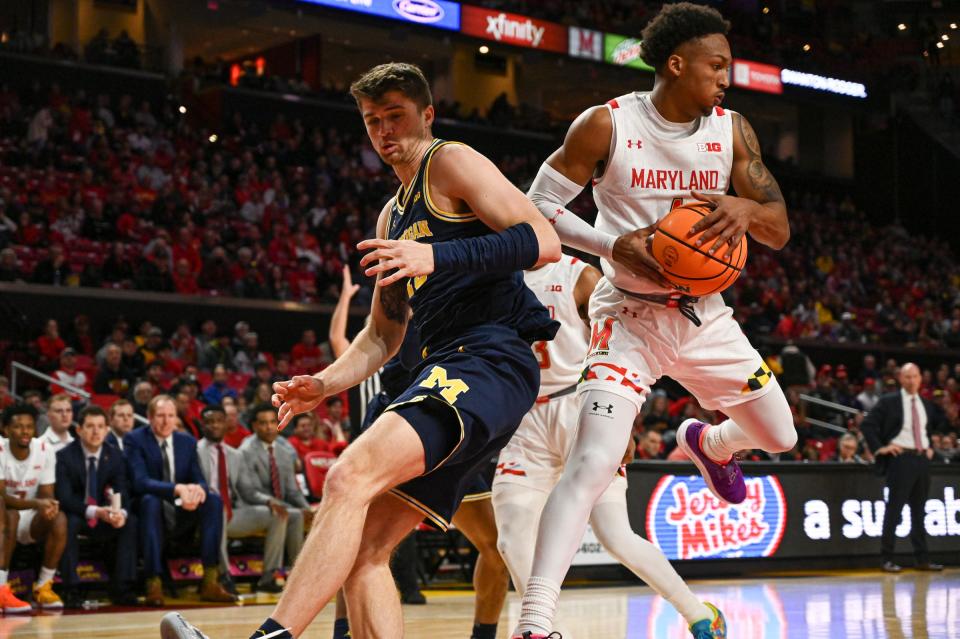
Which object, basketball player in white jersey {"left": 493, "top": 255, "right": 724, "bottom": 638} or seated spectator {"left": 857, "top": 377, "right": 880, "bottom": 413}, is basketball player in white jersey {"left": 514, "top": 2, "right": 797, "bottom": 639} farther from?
seated spectator {"left": 857, "top": 377, "right": 880, "bottom": 413}

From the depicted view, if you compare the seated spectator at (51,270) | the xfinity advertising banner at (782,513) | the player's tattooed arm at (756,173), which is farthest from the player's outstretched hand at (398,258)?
the seated spectator at (51,270)

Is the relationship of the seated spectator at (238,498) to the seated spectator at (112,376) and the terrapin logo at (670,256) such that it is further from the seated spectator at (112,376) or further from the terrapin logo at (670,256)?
the terrapin logo at (670,256)

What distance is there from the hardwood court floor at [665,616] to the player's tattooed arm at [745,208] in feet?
8.38

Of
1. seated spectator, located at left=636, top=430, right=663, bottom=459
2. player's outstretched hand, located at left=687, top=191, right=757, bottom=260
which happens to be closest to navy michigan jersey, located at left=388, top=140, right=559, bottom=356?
player's outstretched hand, located at left=687, top=191, right=757, bottom=260

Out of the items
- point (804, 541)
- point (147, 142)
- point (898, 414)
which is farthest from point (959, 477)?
point (147, 142)

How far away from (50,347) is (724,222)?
41.4ft

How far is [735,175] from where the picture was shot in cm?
481

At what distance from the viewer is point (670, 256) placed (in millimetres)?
4414

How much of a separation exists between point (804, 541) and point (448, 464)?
9060 mm

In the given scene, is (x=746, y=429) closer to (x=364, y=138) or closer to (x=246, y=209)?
(x=246, y=209)

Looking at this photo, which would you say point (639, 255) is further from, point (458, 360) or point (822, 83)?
point (822, 83)

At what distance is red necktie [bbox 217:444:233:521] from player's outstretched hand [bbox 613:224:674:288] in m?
6.45

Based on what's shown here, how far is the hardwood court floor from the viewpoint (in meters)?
6.48

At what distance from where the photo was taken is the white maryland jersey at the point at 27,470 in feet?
29.7
